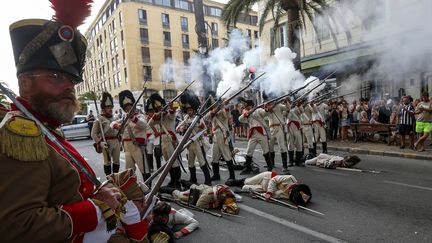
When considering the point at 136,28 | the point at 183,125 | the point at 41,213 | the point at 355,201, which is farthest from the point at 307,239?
the point at 136,28

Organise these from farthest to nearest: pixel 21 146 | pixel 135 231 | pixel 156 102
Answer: pixel 156 102
pixel 135 231
pixel 21 146

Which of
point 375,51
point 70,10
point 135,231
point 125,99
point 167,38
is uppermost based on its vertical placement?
point 167,38

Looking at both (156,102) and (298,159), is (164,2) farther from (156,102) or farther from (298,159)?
(156,102)

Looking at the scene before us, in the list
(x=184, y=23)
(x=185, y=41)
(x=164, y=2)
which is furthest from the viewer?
(x=185, y=41)

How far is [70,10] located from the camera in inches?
66.5

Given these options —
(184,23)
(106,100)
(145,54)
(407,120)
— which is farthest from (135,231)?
(184,23)

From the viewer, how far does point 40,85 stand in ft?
5.27

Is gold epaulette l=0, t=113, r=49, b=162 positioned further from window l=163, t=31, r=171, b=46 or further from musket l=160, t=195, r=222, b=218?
window l=163, t=31, r=171, b=46

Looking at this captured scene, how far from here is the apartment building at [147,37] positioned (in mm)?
44125

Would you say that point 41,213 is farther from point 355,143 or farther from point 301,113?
point 355,143

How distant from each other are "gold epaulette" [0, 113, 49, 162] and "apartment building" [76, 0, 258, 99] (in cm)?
4012

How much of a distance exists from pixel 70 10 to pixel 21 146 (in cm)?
79

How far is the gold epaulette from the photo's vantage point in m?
1.33

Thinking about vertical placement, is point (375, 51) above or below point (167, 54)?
below
